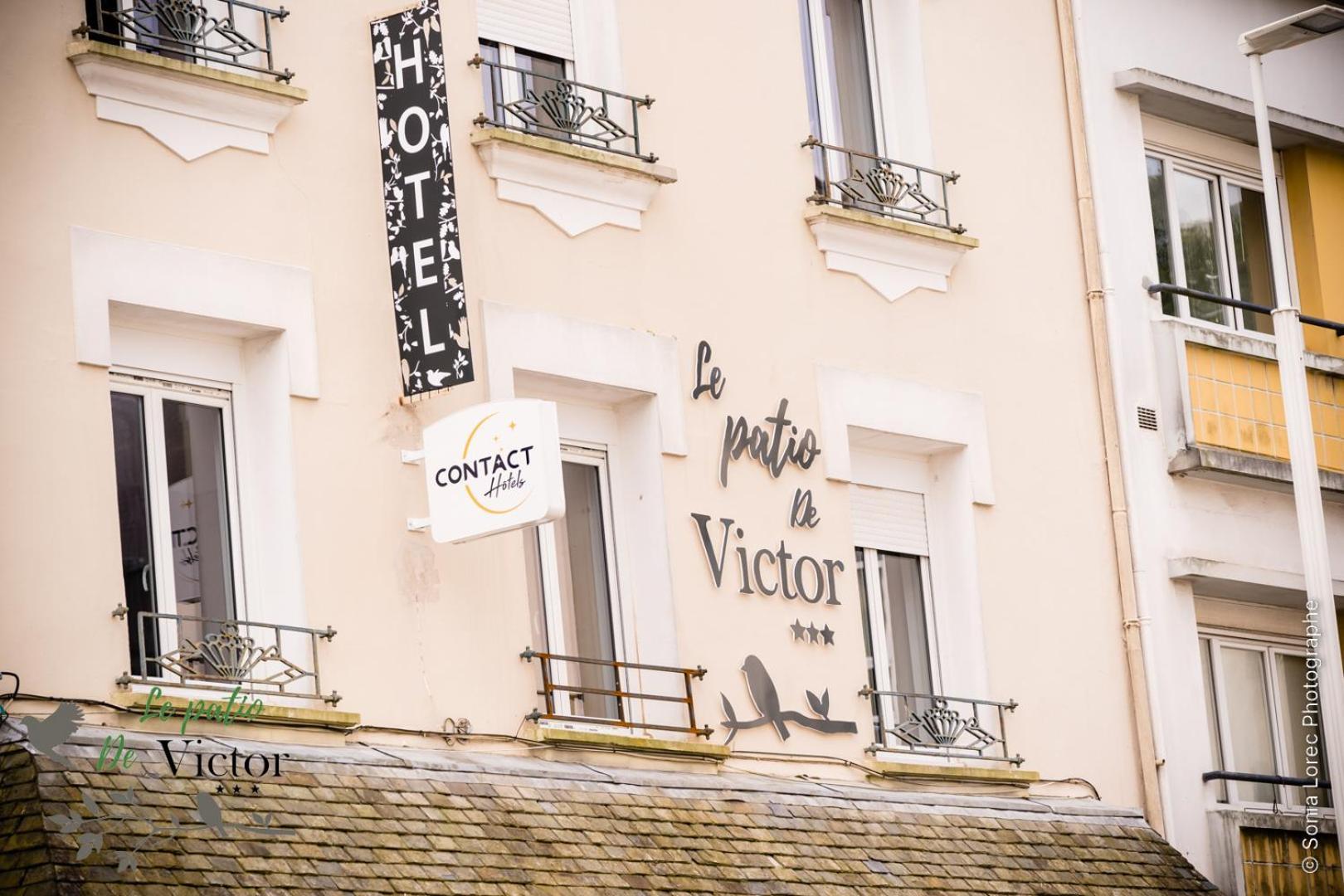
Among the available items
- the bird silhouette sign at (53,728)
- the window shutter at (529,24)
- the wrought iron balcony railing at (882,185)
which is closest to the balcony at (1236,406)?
the wrought iron balcony railing at (882,185)

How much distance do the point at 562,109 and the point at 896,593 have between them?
12.7ft

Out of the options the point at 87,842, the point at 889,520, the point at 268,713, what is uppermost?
the point at 889,520

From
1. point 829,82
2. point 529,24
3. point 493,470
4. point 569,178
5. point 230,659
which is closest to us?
point 230,659

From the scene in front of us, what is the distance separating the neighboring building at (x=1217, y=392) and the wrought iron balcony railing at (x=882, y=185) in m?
1.51

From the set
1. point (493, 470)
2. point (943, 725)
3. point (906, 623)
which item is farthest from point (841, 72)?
point (493, 470)

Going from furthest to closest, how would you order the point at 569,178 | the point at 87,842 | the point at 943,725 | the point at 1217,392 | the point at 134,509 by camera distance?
the point at 1217,392 < the point at 943,725 < the point at 569,178 < the point at 134,509 < the point at 87,842

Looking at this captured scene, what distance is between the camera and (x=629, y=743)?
43.5ft

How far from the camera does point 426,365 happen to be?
1253 cm

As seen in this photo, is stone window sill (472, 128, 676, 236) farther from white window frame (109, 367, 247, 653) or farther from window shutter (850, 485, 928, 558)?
window shutter (850, 485, 928, 558)

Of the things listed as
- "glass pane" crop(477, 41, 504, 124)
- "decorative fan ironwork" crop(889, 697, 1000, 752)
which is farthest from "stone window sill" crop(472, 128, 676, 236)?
"decorative fan ironwork" crop(889, 697, 1000, 752)

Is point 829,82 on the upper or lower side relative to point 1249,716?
upper

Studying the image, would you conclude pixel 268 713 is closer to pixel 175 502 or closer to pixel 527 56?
pixel 175 502

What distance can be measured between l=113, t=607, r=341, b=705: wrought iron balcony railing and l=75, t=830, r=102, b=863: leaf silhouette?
122cm

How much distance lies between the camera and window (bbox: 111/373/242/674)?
11930 millimetres
